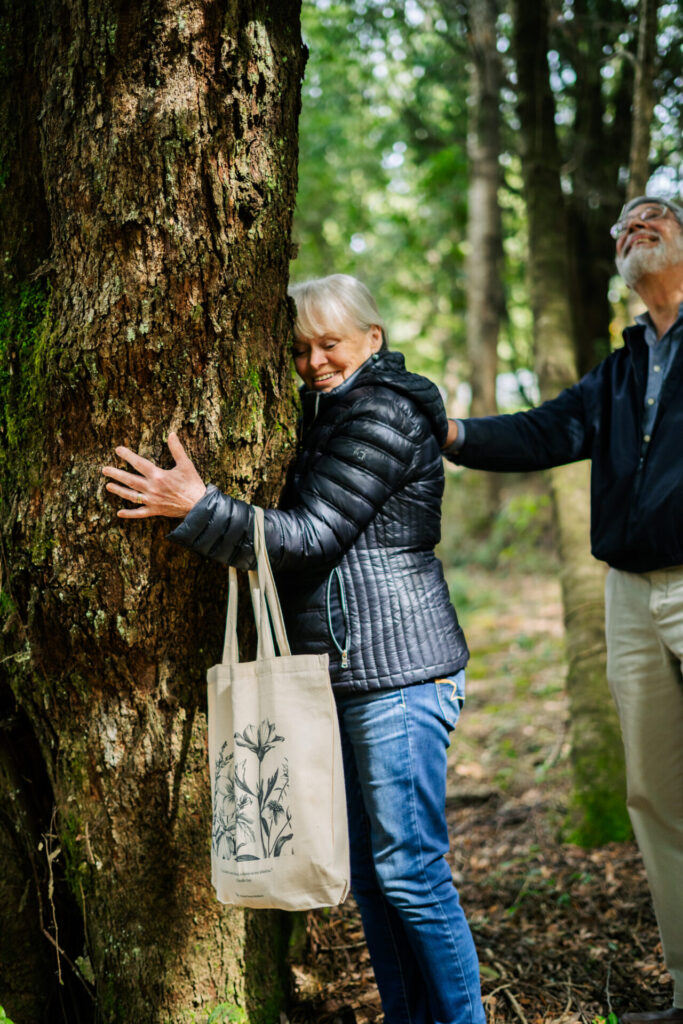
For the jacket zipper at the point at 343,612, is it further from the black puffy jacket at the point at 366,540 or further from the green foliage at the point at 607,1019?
the green foliage at the point at 607,1019

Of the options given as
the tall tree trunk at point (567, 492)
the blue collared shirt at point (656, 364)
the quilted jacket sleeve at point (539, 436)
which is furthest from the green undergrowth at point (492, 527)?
the blue collared shirt at point (656, 364)

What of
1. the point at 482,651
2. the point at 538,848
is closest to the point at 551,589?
the point at 482,651

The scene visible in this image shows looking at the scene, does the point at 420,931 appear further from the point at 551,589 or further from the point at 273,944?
the point at 551,589

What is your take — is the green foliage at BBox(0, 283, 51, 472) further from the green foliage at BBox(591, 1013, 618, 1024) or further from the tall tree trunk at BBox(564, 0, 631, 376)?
the tall tree trunk at BBox(564, 0, 631, 376)

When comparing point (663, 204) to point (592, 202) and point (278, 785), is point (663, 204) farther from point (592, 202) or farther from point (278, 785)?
point (592, 202)

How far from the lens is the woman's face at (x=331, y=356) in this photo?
2.66m

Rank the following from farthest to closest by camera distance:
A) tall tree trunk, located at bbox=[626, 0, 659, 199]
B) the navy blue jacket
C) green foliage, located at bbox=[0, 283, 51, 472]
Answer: tall tree trunk, located at bbox=[626, 0, 659, 199] → the navy blue jacket → green foliage, located at bbox=[0, 283, 51, 472]

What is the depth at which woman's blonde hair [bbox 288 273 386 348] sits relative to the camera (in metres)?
2.64

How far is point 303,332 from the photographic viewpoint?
2.65 metres

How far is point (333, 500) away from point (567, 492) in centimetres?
301

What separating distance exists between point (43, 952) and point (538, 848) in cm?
269

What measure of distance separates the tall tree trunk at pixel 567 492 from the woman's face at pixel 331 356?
267 cm

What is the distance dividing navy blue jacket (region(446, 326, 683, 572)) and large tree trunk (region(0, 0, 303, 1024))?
111cm

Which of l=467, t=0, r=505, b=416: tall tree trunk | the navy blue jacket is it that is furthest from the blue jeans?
l=467, t=0, r=505, b=416: tall tree trunk
